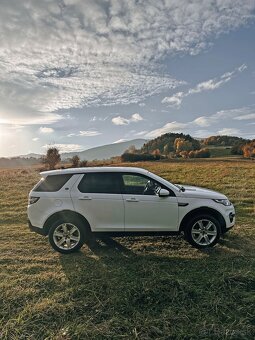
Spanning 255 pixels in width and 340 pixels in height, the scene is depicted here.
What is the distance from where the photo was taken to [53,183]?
593 cm

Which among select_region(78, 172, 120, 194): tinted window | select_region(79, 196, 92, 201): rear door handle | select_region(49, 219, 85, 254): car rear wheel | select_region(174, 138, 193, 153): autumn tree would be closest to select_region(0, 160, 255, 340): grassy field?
select_region(49, 219, 85, 254): car rear wheel

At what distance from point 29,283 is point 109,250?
193 cm

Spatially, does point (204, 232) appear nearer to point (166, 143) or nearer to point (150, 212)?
point (150, 212)

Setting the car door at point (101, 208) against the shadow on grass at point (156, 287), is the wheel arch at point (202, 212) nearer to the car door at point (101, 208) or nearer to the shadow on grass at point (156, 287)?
the shadow on grass at point (156, 287)

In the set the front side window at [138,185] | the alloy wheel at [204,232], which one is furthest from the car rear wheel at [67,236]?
the alloy wheel at [204,232]

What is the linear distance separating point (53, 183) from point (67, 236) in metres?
1.17

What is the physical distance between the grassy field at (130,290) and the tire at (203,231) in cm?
19

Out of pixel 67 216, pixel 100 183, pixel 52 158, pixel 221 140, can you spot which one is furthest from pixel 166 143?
pixel 67 216

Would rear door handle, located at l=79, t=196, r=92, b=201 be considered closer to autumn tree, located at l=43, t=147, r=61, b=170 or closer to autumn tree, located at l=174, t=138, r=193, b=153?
autumn tree, located at l=43, t=147, r=61, b=170

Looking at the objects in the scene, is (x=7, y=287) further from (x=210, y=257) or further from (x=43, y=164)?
(x=43, y=164)

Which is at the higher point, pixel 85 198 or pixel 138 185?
pixel 138 185

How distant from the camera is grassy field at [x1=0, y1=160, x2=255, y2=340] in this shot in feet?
10.9

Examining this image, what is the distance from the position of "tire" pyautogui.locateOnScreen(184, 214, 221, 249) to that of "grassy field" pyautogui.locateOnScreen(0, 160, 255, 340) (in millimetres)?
195

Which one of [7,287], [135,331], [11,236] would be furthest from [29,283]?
[11,236]
